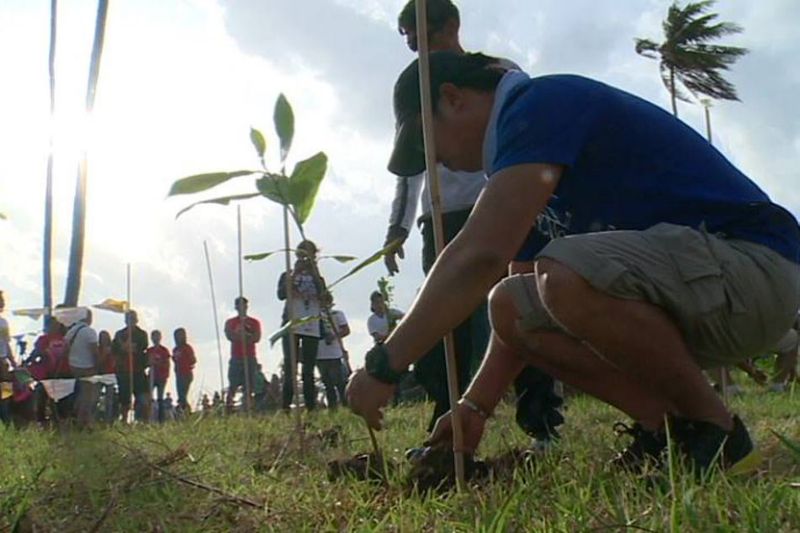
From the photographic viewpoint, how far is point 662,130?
7.04 feet

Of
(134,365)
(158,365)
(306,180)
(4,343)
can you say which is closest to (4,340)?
(4,343)

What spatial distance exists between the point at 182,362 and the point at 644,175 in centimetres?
900

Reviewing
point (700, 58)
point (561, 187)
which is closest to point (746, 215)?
point (561, 187)

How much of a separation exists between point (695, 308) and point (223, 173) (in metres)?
1.00

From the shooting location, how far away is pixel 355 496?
6.48 ft

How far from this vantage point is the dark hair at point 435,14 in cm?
322

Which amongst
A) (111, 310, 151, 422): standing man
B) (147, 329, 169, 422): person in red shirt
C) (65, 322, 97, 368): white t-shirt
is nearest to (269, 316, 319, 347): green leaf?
(65, 322, 97, 368): white t-shirt

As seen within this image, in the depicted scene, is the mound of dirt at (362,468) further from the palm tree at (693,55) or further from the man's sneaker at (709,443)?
the palm tree at (693,55)

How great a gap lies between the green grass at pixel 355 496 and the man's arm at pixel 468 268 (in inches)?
11.3

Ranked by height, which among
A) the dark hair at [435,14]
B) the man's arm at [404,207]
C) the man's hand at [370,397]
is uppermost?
the dark hair at [435,14]

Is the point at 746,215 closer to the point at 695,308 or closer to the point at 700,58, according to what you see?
the point at 695,308

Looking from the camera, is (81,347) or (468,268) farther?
(81,347)

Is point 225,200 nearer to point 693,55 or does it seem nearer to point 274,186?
point 274,186

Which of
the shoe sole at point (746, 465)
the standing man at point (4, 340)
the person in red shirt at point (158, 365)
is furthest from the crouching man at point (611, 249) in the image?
the person in red shirt at point (158, 365)
